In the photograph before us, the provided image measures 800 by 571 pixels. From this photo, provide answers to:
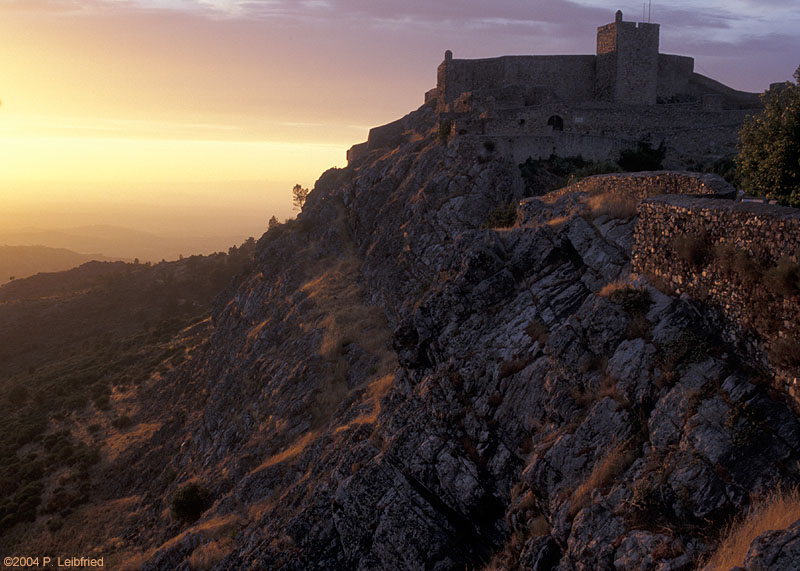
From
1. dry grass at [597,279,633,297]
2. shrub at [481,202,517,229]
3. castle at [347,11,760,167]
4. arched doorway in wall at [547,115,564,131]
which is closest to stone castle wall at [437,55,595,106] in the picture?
castle at [347,11,760,167]

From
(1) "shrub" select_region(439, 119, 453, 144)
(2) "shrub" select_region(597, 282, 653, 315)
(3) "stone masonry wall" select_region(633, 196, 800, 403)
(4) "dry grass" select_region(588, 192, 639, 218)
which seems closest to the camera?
(3) "stone masonry wall" select_region(633, 196, 800, 403)

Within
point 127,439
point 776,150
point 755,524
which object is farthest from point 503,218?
point 127,439

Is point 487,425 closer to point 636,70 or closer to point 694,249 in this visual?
point 694,249

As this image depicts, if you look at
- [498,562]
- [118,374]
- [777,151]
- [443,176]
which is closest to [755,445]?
[498,562]

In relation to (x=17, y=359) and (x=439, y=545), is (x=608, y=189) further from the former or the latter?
(x=17, y=359)

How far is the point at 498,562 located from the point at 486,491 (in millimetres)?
2089

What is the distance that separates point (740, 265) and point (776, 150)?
8966 mm

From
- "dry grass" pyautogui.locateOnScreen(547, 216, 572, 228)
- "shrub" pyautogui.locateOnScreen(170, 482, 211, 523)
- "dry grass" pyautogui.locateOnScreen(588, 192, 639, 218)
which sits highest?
"dry grass" pyautogui.locateOnScreen(588, 192, 639, 218)

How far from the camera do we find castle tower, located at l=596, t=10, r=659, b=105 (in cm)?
5384

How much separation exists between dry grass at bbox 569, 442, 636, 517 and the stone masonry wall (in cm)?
376

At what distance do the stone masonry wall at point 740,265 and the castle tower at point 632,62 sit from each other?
41.8 meters

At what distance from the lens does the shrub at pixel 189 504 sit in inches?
1324

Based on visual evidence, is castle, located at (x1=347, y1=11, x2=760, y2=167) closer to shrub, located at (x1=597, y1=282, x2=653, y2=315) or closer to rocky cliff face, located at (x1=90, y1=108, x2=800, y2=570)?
rocky cliff face, located at (x1=90, y1=108, x2=800, y2=570)

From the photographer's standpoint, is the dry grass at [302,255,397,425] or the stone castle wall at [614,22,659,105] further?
the stone castle wall at [614,22,659,105]
